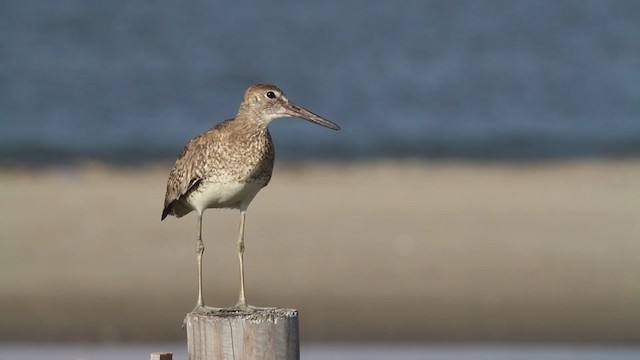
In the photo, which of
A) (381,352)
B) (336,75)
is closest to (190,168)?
(381,352)

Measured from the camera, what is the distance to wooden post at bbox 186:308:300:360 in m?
6.36

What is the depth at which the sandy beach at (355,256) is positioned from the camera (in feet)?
39.1

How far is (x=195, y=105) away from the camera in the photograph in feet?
70.5

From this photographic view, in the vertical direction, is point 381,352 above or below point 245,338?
above

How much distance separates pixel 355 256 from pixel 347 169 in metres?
3.76

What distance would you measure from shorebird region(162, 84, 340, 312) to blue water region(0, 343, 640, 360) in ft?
6.22

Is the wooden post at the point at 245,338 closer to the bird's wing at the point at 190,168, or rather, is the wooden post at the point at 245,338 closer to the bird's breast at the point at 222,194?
the bird's breast at the point at 222,194

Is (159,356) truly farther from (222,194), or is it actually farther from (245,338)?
(222,194)

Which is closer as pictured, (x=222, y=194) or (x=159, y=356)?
(x=159, y=356)

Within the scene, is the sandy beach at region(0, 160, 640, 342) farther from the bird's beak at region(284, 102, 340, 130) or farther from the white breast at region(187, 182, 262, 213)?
the bird's beak at region(284, 102, 340, 130)

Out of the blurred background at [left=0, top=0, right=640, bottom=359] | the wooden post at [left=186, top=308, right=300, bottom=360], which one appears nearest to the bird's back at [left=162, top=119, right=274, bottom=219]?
the blurred background at [left=0, top=0, right=640, bottom=359]

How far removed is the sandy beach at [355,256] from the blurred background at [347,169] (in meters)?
0.03

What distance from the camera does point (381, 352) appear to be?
433 inches

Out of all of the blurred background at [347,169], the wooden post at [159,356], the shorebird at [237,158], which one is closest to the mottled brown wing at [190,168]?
the shorebird at [237,158]
